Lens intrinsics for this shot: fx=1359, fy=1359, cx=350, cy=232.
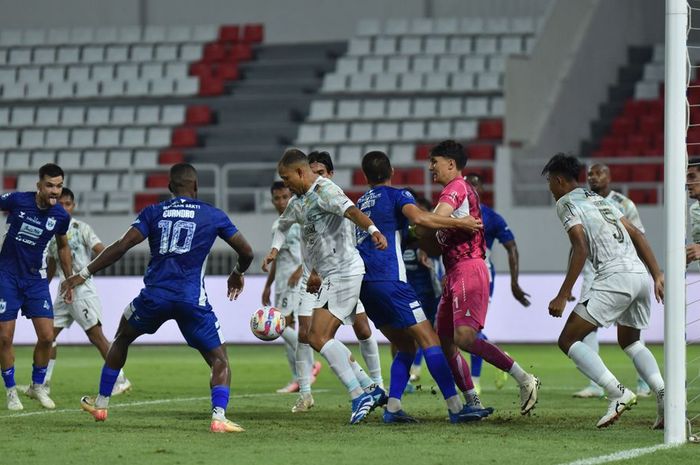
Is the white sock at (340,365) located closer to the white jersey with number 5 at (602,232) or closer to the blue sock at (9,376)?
the white jersey with number 5 at (602,232)

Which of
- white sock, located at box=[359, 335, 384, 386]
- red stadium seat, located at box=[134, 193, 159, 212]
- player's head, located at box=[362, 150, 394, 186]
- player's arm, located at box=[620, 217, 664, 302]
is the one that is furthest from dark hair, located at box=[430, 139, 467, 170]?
red stadium seat, located at box=[134, 193, 159, 212]

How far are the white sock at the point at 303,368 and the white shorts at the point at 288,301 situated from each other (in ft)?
4.98

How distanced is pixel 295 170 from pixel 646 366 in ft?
10.2

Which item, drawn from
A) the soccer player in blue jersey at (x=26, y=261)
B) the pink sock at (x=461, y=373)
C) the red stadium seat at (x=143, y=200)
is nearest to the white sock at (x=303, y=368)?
the pink sock at (x=461, y=373)

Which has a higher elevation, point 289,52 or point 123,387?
point 289,52

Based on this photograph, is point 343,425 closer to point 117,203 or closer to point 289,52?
point 117,203

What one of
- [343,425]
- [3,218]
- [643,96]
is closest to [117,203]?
[3,218]

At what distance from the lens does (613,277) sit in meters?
10.3

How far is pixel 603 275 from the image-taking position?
10406 mm

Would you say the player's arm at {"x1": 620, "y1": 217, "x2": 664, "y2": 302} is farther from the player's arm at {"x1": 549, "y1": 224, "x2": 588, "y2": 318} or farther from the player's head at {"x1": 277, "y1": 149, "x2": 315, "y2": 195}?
the player's head at {"x1": 277, "y1": 149, "x2": 315, "y2": 195}

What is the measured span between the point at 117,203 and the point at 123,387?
15.3 meters

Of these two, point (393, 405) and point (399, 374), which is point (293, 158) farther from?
point (393, 405)

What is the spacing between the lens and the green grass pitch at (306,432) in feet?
27.9

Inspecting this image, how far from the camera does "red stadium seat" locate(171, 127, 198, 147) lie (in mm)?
32312
